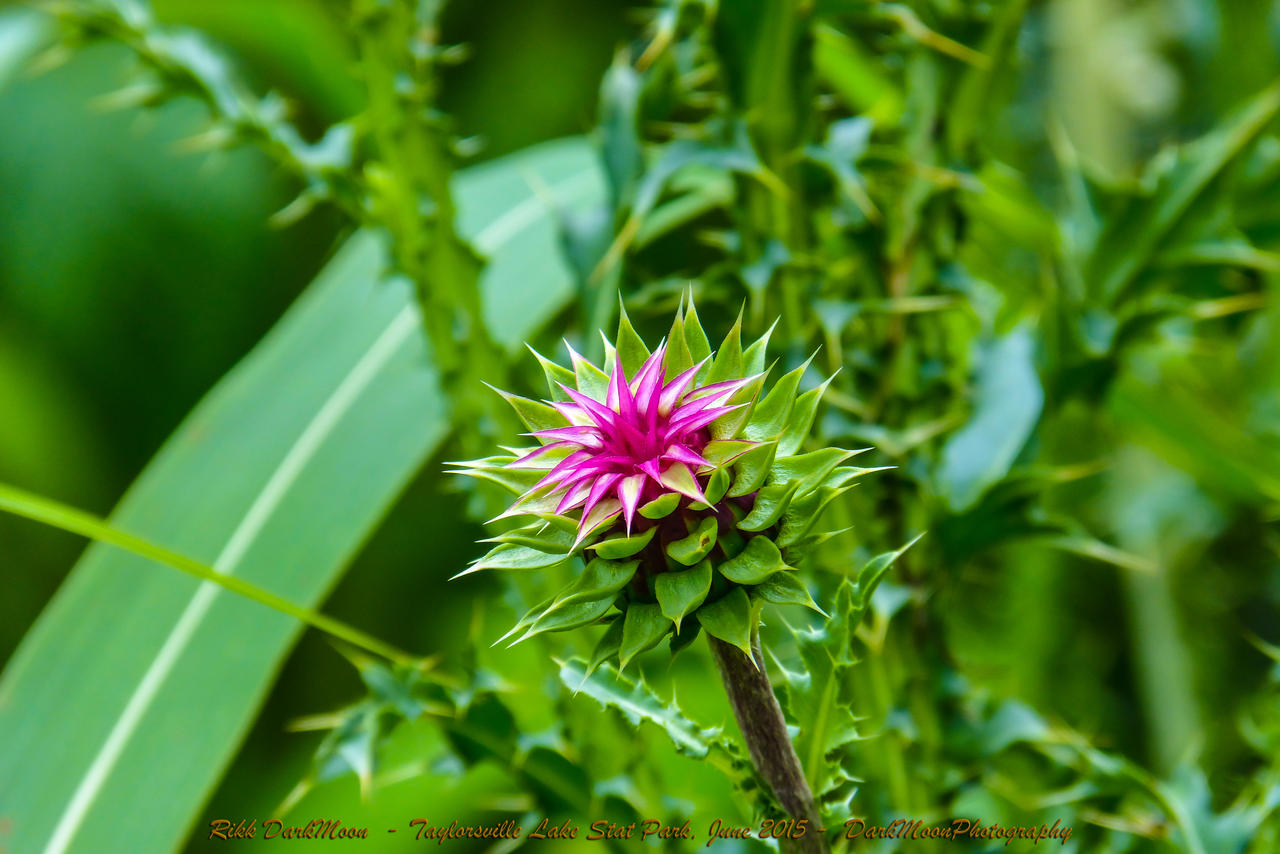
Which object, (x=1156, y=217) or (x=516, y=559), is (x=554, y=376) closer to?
(x=516, y=559)

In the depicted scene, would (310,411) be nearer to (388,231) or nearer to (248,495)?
(248,495)

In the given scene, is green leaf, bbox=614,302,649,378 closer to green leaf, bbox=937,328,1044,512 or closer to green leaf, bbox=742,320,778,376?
green leaf, bbox=742,320,778,376

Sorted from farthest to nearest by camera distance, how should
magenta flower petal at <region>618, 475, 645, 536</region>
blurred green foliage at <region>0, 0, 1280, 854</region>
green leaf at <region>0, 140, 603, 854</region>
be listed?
green leaf at <region>0, 140, 603, 854</region> < blurred green foliage at <region>0, 0, 1280, 854</region> < magenta flower petal at <region>618, 475, 645, 536</region>

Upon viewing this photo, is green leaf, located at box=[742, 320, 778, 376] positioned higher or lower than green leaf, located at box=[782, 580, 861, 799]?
higher

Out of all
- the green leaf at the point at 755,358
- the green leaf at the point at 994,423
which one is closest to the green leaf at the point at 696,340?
the green leaf at the point at 755,358

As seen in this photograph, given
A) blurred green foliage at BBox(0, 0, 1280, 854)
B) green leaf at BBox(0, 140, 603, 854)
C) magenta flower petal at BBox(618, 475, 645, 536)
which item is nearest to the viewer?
magenta flower petal at BBox(618, 475, 645, 536)

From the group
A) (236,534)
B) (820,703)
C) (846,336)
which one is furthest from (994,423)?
(236,534)

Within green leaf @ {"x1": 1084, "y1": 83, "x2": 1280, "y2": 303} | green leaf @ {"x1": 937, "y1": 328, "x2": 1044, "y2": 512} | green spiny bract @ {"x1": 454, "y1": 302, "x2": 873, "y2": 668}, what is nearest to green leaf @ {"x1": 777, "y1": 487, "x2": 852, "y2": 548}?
green spiny bract @ {"x1": 454, "y1": 302, "x2": 873, "y2": 668}

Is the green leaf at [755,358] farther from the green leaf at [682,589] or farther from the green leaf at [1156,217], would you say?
the green leaf at [1156,217]
